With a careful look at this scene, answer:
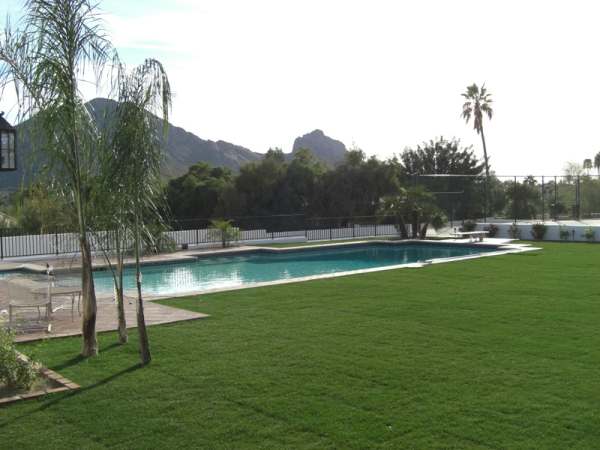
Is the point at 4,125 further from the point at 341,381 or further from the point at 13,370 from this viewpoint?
the point at 341,381

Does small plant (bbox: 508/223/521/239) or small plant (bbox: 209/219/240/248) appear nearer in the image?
small plant (bbox: 209/219/240/248)

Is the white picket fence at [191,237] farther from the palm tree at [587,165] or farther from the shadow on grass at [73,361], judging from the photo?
the palm tree at [587,165]

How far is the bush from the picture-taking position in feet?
18.7

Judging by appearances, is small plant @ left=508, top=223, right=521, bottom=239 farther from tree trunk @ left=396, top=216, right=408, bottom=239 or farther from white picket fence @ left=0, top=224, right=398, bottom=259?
white picket fence @ left=0, top=224, right=398, bottom=259

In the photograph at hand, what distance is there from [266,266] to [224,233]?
145 inches

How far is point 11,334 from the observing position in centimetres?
609

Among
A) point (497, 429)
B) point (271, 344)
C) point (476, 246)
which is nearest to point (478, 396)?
point (497, 429)

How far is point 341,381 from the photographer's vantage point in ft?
19.2

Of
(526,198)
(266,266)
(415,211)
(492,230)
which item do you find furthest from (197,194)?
(266,266)

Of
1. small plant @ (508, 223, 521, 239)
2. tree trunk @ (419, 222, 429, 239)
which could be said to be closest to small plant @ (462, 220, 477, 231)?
small plant @ (508, 223, 521, 239)

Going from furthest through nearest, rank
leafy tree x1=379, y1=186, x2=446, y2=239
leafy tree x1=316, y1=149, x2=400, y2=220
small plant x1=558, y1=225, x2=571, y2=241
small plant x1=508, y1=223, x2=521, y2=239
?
leafy tree x1=316, y1=149, x2=400, y2=220 < small plant x1=508, y1=223, x2=521, y2=239 < leafy tree x1=379, y1=186, x2=446, y2=239 < small plant x1=558, y1=225, x2=571, y2=241

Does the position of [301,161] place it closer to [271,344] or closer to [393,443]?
[271,344]

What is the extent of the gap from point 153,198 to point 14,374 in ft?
7.31

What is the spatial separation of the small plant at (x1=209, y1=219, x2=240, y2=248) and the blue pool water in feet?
4.21
